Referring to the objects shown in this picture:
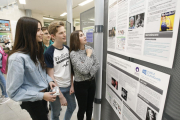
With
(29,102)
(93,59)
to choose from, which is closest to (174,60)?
(93,59)

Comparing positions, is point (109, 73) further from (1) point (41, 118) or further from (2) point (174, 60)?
(1) point (41, 118)

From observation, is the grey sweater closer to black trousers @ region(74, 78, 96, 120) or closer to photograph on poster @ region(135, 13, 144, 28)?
black trousers @ region(74, 78, 96, 120)

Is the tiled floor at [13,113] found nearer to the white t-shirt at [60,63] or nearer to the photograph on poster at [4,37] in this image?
the white t-shirt at [60,63]

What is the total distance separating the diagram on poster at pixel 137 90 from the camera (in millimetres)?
594

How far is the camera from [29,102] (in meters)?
0.96

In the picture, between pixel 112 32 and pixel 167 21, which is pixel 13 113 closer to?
pixel 112 32

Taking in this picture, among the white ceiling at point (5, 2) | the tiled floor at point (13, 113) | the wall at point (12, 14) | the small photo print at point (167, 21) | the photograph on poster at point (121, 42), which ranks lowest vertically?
the tiled floor at point (13, 113)

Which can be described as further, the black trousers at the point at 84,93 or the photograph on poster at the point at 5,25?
the photograph on poster at the point at 5,25

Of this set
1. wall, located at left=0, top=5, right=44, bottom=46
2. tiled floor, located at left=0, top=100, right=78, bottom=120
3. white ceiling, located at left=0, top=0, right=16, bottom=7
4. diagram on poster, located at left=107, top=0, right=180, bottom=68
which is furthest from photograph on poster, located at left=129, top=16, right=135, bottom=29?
white ceiling, located at left=0, top=0, right=16, bottom=7

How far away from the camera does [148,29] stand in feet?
2.06

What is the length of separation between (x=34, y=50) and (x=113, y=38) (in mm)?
818

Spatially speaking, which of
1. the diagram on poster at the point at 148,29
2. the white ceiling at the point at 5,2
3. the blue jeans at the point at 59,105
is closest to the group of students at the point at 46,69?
the blue jeans at the point at 59,105

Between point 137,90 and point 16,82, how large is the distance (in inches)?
39.0

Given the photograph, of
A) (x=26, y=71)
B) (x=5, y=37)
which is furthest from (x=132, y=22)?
(x=5, y=37)
